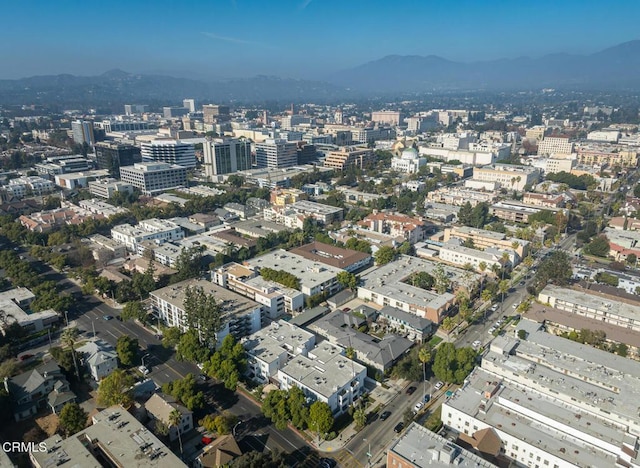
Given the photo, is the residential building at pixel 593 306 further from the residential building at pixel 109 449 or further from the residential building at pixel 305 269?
the residential building at pixel 109 449

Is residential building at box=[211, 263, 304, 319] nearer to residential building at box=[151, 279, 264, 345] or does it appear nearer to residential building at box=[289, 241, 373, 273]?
residential building at box=[151, 279, 264, 345]

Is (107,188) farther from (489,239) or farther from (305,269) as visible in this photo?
(489,239)

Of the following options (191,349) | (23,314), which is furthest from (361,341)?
(23,314)

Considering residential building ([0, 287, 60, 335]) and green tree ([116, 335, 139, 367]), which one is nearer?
green tree ([116, 335, 139, 367])

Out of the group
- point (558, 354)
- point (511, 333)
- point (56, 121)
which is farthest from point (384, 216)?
point (56, 121)

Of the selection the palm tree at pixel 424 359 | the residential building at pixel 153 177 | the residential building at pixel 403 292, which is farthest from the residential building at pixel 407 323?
the residential building at pixel 153 177

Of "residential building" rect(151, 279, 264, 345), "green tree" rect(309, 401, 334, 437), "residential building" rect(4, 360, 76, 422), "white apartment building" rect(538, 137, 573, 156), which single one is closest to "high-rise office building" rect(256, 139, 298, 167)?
"white apartment building" rect(538, 137, 573, 156)

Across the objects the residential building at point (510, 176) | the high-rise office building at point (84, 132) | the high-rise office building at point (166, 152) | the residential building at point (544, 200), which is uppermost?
the high-rise office building at point (84, 132)
